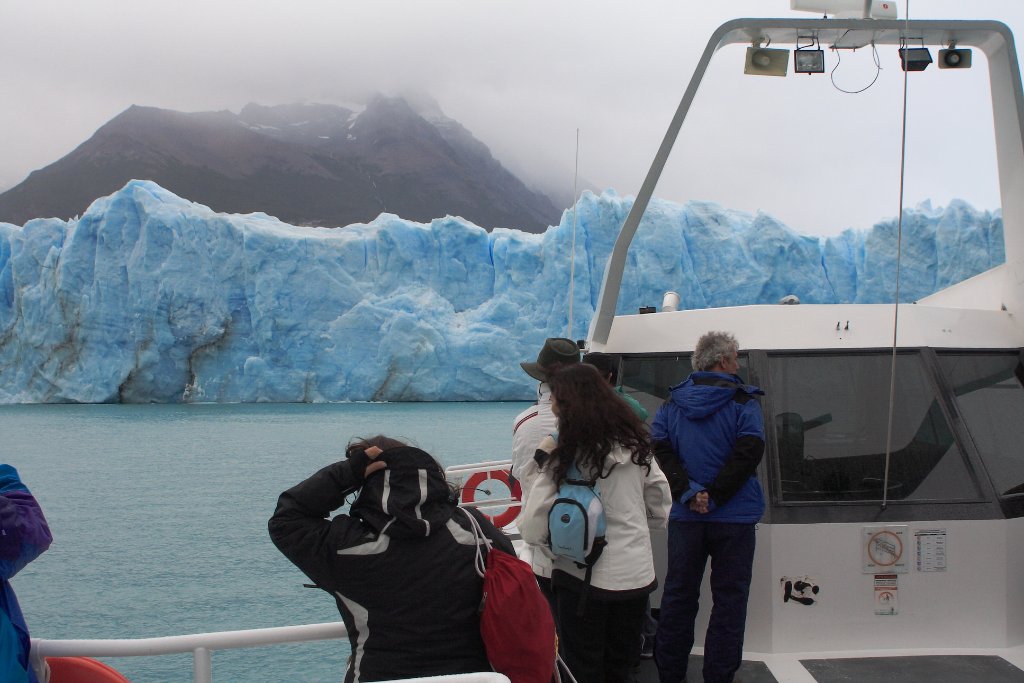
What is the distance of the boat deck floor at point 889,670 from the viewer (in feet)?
7.85

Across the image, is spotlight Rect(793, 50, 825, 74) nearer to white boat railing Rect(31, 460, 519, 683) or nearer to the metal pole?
white boat railing Rect(31, 460, 519, 683)

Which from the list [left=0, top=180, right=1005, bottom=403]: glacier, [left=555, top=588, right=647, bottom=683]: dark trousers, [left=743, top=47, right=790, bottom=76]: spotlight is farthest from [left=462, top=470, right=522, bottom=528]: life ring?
[left=0, top=180, right=1005, bottom=403]: glacier

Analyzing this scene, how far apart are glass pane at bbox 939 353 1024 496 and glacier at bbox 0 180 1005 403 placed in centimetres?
2207

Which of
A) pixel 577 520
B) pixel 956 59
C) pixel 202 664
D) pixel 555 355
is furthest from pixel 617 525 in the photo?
pixel 956 59

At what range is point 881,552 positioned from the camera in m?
2.58

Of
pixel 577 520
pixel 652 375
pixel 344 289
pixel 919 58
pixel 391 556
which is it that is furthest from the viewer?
pixel 344 289

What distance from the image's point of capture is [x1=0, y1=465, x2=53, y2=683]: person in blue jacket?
4.78 feet

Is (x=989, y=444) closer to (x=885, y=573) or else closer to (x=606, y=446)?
(x=885, y=573)

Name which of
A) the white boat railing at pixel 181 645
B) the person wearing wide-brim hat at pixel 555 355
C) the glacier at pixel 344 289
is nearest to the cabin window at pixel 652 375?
the person wearing wide-brim hat at pixel 555 355

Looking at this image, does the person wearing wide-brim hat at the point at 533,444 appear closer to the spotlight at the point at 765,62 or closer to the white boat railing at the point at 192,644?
the white boat railing at the point at 192,644

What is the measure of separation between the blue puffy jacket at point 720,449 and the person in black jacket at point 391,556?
38.6 inches

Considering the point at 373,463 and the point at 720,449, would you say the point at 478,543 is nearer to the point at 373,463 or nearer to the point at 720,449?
the point at 373,463

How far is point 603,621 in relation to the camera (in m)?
2.15

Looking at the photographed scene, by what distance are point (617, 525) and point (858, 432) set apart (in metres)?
1.10
